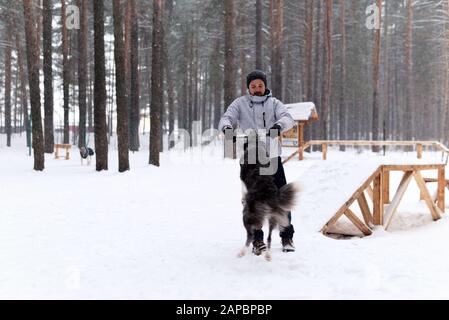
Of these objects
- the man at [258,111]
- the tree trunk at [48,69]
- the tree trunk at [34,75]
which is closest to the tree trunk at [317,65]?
the tree trunk at [48,69]

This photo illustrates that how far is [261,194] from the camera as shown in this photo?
14.9ft

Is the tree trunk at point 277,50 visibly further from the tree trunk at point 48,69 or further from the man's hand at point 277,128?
the man's hand at point 277,128

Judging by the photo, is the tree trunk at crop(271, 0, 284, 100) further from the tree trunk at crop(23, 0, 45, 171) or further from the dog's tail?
the dog's tail

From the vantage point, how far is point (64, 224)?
21.7ft

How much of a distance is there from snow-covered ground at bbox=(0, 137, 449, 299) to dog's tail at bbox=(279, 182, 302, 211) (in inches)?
23.7

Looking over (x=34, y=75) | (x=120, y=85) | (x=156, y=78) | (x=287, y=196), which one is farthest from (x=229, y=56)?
(x=287, y=196)

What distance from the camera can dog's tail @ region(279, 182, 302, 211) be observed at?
4.58m

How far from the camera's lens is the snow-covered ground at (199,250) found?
3.75m

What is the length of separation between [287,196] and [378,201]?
9.16 feet

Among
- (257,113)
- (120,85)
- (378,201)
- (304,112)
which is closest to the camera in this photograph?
(257,113)

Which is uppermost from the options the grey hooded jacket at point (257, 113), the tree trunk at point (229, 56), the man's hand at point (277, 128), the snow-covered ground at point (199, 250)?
the tree trunk at point (229, 56)

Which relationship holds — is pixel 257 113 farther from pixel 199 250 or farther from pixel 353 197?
pixel 353 197

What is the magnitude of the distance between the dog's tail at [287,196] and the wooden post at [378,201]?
Answer: 8.65 ft

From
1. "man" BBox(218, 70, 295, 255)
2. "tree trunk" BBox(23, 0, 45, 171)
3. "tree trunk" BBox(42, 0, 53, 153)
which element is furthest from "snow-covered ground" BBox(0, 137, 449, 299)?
"tree trunk" BBox(42, 0, 53, 153)
